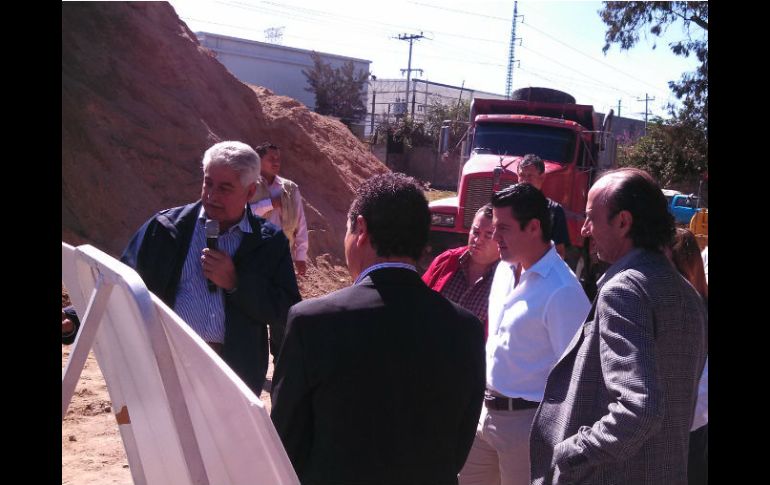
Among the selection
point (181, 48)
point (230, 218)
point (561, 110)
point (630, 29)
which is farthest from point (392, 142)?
point (230, 218)

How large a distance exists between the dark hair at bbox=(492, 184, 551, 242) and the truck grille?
8484 millimetres

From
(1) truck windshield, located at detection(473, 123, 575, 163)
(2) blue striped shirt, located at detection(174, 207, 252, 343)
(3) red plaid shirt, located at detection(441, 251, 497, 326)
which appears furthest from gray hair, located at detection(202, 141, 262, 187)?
(1) truck windshield, located at detection(473, 123, 575, 163)

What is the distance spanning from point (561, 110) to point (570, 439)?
11.9 m

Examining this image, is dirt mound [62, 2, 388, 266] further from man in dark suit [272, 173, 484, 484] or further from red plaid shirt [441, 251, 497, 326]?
man in dark suit [272, 173, 484, 484]

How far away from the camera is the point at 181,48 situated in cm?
1602

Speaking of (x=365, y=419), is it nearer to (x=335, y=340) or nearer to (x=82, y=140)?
(x=335, y=340)

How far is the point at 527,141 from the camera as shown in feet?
41.3

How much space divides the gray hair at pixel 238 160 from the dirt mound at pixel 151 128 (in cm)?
866

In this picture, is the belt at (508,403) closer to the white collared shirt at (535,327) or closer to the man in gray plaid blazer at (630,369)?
the white collared shirt at (535,327)

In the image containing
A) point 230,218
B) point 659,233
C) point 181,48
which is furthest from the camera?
point 181,48

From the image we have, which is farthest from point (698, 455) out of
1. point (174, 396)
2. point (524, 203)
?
point (174, 396)

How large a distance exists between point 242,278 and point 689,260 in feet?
6.71

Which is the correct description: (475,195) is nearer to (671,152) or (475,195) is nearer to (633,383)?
(633,383)

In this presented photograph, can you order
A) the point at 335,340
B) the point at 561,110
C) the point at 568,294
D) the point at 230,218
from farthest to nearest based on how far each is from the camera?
the point at 561,110 → the point at 230,218 → the point at 568,294 → the point at 335,340
